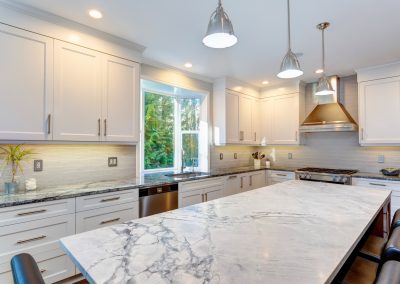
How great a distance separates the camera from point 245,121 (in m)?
4.41

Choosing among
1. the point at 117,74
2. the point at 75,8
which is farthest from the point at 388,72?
the point at 75,8

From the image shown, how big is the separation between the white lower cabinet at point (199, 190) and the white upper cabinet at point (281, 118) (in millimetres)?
1634

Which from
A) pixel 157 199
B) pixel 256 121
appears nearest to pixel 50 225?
pixel 157 199

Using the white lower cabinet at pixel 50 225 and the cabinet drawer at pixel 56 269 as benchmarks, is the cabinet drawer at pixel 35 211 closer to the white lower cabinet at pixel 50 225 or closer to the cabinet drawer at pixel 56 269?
the white lower cabinet at pixel 50 225

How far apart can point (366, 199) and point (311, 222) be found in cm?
86

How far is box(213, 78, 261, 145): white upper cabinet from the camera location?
4.02 meters

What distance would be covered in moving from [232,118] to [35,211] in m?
3.11

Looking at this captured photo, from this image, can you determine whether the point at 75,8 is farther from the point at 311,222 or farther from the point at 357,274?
the point at 357,274

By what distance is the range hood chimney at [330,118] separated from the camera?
12.1 ft

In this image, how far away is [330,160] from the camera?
13.6 feet

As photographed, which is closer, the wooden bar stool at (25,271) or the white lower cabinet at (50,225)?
the wooden bar stool at (25,271)

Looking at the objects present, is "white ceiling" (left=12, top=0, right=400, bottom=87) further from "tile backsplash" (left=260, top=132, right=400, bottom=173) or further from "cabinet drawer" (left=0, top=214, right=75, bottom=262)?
"cabinet drawer" (left=0, top=214, right=75, bottom=262)

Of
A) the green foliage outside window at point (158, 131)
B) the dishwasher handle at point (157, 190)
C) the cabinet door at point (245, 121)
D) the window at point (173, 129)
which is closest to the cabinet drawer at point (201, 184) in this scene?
the dishwasher handle at point (157, 190)

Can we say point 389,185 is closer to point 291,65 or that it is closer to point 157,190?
point 291,65
